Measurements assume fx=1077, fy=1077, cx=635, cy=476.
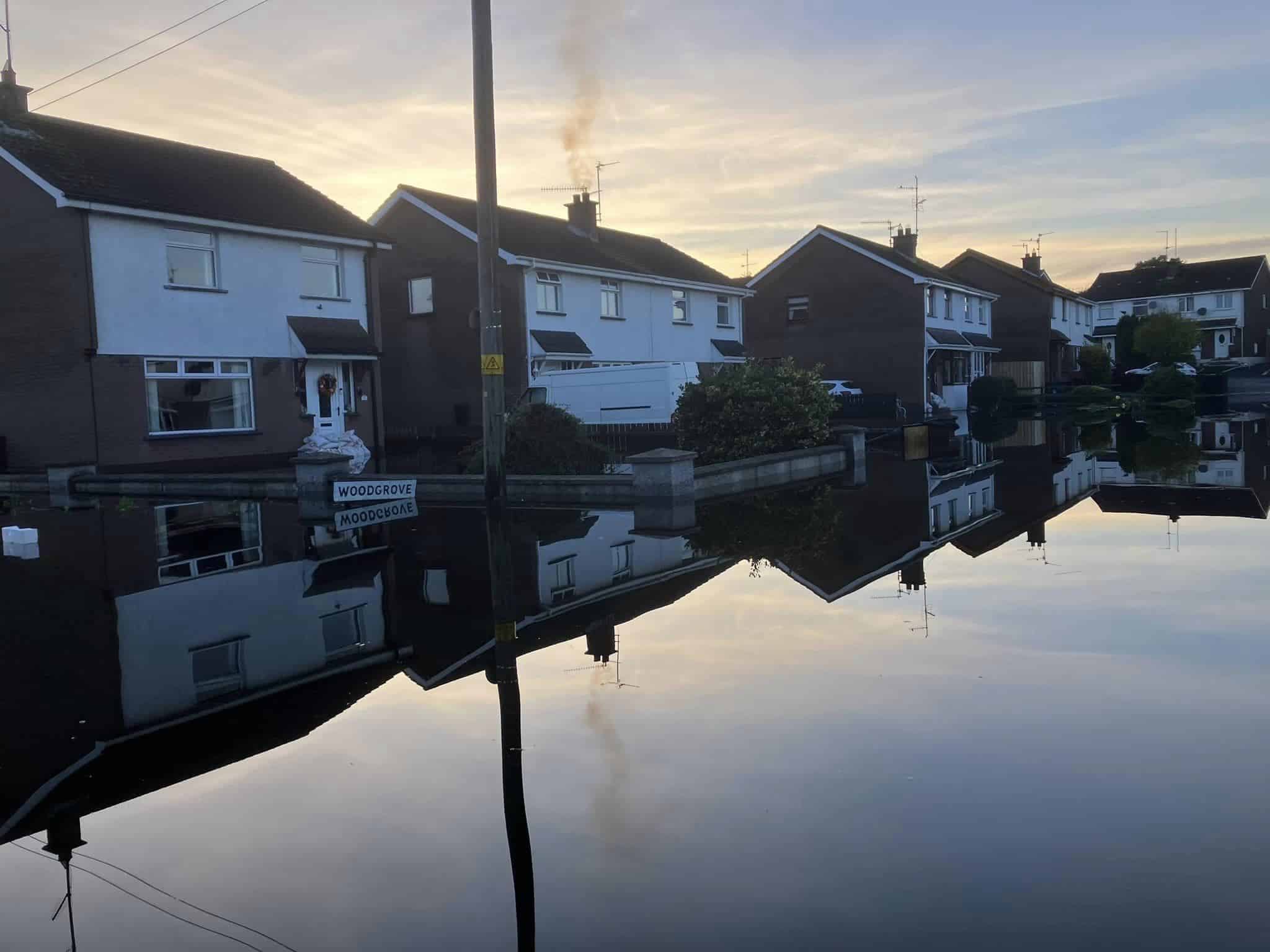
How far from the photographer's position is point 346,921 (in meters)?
4.06

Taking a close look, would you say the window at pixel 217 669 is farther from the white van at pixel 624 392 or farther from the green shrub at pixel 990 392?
the green shrub at pixel 990 392

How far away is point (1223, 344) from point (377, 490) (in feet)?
259

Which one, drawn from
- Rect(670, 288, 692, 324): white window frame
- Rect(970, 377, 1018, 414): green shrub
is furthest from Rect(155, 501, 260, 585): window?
Rect(970, 377, 1018, 414): green shrub

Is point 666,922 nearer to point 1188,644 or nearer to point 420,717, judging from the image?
point 420,717

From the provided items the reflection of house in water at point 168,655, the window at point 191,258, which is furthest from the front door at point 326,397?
the reflection of house in water at point 168,655

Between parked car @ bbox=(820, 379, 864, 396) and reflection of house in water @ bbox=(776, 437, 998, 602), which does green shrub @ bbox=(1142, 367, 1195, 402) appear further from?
reflection of house in water @ bbox=(776, 437, 998, 602)

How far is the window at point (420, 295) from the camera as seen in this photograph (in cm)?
3416

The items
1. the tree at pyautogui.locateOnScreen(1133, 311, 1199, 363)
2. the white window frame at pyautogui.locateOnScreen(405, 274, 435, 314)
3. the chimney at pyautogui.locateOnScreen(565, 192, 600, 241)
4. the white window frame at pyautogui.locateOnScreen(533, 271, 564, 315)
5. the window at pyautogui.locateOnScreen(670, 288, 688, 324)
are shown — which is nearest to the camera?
the white window frame at pyautogui.locateOnScreen(533, 271, 564, 315)

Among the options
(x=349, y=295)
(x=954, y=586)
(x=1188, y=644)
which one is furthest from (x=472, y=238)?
(x=1188, y=644)

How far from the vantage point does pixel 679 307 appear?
39.6 meters

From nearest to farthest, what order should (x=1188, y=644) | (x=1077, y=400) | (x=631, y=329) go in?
(x=1188, y=644), (x=631, y=329), (x=1077, y=400)

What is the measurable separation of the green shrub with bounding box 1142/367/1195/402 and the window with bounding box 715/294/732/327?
20.3m

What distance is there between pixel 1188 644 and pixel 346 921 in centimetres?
635

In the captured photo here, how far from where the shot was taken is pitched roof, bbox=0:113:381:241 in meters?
22.5
